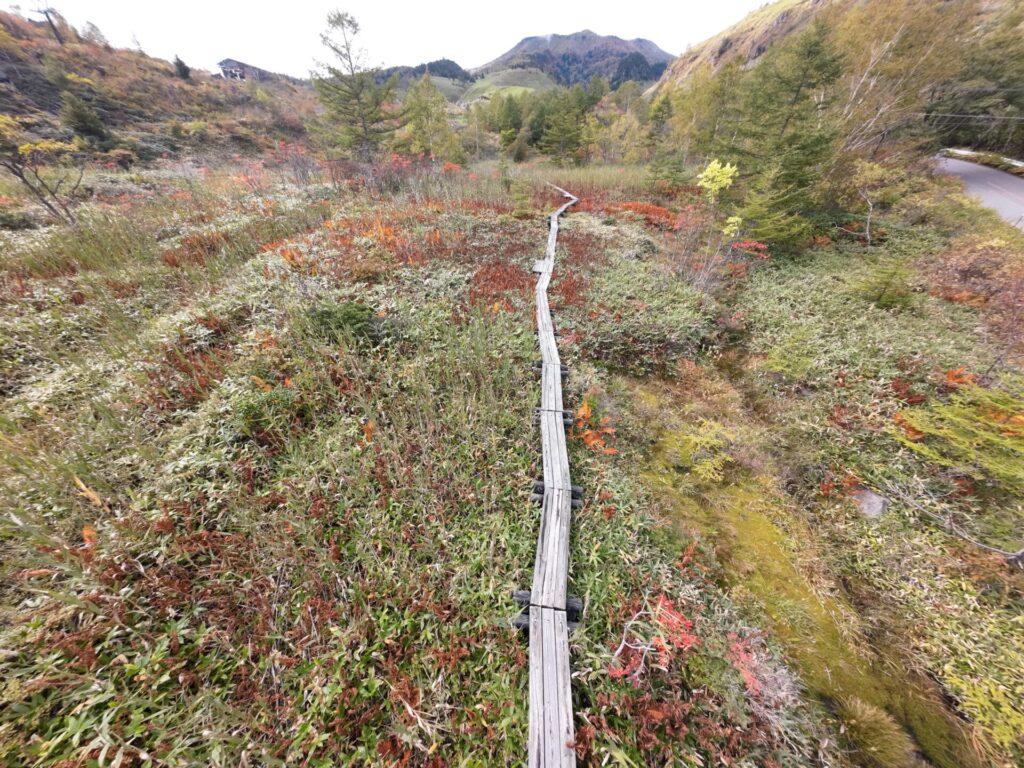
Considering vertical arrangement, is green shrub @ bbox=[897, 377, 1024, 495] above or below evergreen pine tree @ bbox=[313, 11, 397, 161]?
below

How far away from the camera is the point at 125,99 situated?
25594 mm

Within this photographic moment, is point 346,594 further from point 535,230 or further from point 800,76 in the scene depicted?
point 800,76

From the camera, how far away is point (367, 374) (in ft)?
17.8

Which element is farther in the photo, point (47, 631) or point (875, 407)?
point (875, 407)

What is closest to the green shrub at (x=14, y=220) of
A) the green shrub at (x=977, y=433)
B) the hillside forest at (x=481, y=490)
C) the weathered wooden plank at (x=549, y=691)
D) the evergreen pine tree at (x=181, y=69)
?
the hillside forest at (x=481, y=490)

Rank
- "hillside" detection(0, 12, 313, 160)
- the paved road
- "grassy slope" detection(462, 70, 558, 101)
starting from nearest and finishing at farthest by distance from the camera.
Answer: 1. the paved road
2. "hillside" detection(0, 12, 313, 160)
3. "grassy slope" detection(462, 70, 558, 101)

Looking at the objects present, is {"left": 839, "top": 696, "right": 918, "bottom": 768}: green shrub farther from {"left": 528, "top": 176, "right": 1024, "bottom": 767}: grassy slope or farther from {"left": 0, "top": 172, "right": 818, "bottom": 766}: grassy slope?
{"left": 0, "top": 172, "right": 818, "bottom": 766}: grassy slope

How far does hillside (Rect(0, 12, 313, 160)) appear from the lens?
20.5 m

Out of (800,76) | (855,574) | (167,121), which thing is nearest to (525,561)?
(855,574)

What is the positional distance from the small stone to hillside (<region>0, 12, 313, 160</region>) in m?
34.2

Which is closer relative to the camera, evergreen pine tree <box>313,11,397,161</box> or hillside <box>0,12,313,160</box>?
evergreen pine tree <box>313,11,397,161</box>

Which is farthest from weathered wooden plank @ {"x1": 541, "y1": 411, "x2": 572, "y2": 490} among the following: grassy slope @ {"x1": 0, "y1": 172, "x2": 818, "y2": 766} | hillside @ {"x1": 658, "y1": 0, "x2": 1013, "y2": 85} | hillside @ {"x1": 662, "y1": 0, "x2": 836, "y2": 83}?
hillside @ {"x1": 662, "y1": 0, "x2": 836, "y2": 83}

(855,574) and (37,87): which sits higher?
(37,87)

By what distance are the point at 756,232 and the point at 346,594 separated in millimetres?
14983
